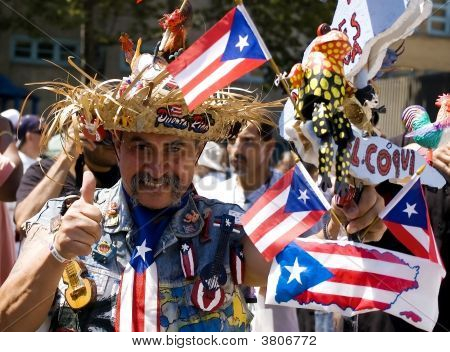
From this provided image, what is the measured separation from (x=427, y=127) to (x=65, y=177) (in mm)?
A: 2173

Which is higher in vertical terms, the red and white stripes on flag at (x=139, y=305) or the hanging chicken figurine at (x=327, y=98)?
the hanging chicken figurine at (x=327, y=98)

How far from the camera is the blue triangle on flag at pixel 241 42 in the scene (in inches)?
93.0

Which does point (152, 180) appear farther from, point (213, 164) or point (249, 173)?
point (213, 164)

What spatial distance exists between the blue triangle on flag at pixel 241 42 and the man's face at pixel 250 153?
307 cm

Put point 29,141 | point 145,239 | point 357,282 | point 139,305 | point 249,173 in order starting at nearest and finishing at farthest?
point 357,282, point 139,305, point 145,239, point 249,173, point 29,141

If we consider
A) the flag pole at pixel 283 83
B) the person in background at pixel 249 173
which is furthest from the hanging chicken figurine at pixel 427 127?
the person in background at pixel 249 173

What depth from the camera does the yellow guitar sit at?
265cm

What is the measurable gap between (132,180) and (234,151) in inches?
114

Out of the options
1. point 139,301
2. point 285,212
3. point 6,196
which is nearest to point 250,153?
point 6,196

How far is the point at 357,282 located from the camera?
2.43m

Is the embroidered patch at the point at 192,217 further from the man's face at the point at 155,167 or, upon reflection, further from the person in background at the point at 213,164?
the person in background at the point at 213,164

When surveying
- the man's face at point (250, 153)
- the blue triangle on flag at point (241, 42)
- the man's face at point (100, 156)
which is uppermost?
the man's face at point (250, 153)
